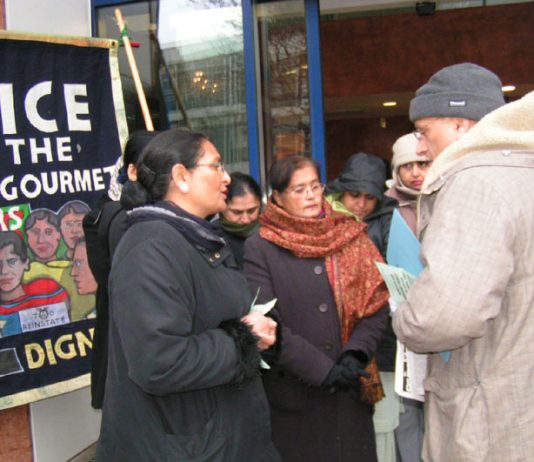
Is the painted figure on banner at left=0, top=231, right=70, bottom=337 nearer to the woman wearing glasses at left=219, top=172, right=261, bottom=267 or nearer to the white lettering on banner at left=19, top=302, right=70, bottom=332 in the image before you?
the white lettering on banner at left=19, top=302, right=70, bottom=332

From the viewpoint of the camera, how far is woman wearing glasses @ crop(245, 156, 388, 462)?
267cm

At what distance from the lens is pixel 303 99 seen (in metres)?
4.31

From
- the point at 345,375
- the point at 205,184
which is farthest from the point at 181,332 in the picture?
the point at 345,375

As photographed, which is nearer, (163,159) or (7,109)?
(163,159)

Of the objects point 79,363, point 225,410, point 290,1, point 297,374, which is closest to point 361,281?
point 297,374

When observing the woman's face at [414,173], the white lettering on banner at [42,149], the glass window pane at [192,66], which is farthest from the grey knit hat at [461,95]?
the glass window pane at [192,66]

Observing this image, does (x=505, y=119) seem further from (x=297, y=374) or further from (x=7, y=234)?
(x=7, y=234)

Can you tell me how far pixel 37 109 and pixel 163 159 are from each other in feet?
5.43

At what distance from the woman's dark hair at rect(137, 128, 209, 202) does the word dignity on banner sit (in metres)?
1.48

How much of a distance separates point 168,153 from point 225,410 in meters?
0.81

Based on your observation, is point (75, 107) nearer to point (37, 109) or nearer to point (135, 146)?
point (37, 109)

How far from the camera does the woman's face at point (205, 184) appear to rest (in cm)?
196

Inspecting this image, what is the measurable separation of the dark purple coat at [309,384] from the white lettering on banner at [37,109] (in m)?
1.45

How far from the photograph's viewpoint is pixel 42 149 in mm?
3279
